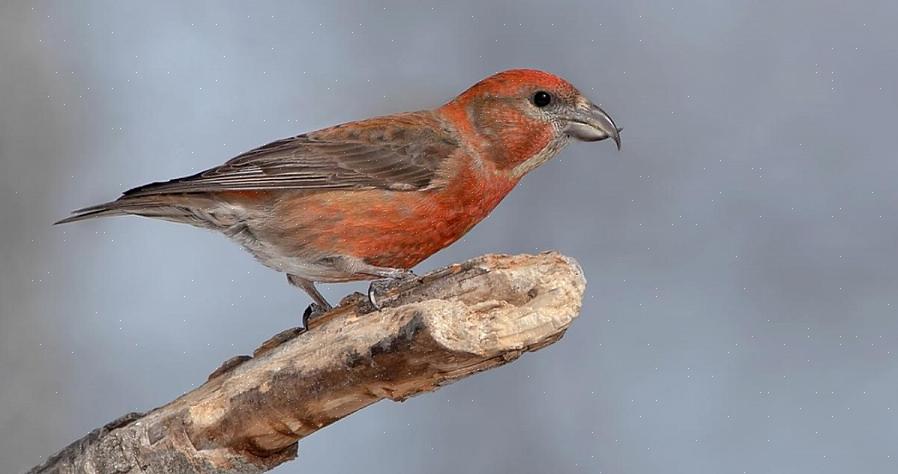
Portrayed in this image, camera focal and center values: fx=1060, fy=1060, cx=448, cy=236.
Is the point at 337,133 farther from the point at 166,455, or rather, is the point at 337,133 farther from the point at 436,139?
the point at 166,455

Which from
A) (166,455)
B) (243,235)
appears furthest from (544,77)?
(166,455)

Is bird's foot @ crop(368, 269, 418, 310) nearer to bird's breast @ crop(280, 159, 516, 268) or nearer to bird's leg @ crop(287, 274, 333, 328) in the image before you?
bird's breast @ crop(280, 159, 516, 268)

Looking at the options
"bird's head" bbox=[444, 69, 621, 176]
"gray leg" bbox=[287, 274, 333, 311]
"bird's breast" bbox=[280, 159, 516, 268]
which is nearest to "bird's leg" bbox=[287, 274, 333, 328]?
"gray leg" bbox=[287, 274, 333, 311]

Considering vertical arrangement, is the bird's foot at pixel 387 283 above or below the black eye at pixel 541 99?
below

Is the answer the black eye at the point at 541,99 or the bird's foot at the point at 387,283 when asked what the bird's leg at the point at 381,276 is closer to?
the bird's foot at the point at 387,283

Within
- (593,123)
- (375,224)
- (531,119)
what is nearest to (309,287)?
(375,224)

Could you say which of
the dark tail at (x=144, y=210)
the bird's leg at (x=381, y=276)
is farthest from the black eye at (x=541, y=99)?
the dark tail at (x=144, y=210)

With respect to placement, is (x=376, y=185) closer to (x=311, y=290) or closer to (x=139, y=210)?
(x=311, y=290)
